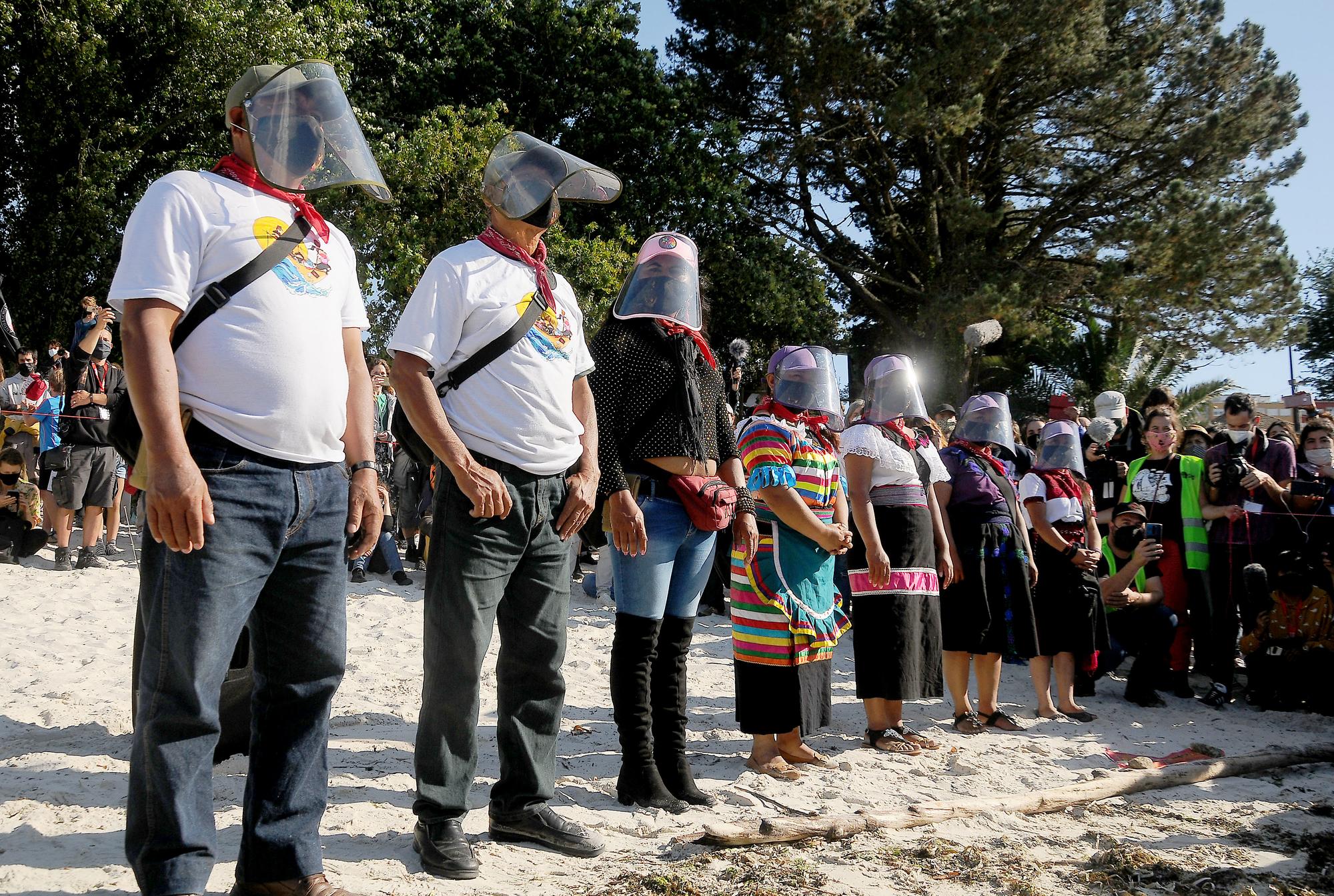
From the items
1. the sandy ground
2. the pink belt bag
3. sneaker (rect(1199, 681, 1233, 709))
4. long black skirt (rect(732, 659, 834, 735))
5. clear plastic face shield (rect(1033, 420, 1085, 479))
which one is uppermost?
clear plastic face shield (rect(1033, 420, 1085, 479))

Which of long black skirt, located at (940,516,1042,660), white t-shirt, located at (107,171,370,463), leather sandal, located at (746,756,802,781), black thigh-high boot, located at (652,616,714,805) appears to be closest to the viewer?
white t-shirt, located at (107,171,370,463)

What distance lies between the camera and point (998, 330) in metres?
17.9

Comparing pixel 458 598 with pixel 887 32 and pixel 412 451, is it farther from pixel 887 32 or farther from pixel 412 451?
pixel 887 32

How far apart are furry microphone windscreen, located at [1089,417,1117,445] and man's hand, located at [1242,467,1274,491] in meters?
1.81

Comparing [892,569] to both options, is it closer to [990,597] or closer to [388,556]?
[990,597]

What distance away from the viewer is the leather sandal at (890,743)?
509 cm

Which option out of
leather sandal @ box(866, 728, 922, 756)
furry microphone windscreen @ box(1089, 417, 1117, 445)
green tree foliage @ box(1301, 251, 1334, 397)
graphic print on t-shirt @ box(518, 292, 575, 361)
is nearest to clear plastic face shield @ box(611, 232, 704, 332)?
graphic print on t-shirt @ box(518, 292, 575, 361)

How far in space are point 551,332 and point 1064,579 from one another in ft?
14.4

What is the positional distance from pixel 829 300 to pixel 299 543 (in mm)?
20304

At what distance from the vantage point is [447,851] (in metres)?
3.01

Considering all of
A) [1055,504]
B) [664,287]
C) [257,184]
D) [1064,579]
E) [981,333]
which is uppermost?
[981,333]

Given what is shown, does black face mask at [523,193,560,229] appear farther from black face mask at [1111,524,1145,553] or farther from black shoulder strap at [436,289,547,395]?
black face mask at [1111,524,1145,553]

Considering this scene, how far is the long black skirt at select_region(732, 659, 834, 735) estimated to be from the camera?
14.9 ft

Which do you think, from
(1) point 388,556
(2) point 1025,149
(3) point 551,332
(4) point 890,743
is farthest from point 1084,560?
(2) point 1025,149
